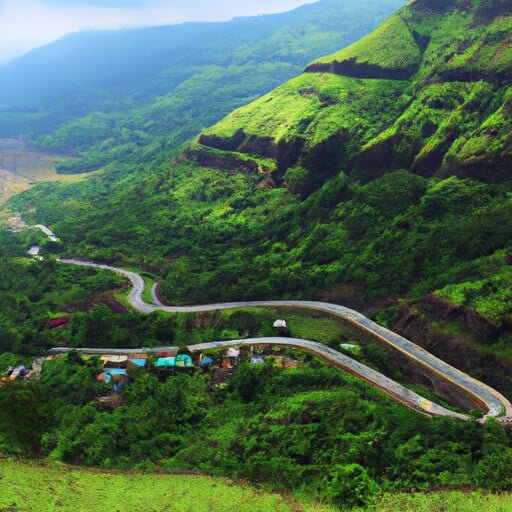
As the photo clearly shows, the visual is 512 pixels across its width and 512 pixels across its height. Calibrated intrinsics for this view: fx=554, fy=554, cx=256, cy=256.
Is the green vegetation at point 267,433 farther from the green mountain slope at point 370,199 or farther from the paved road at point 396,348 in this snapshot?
the green mountain slope at point 370,199

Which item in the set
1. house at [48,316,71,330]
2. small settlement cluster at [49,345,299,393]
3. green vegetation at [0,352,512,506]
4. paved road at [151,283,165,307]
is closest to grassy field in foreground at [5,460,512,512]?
green vegetation at [0,352,512,506]

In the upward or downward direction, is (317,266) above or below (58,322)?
above

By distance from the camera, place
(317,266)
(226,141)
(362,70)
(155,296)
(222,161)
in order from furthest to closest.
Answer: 1. (226,141)
2. (222,161)
3. (362,70)
4. (155,296)
5. (317,266)

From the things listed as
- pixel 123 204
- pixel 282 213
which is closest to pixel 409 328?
pixel 282 213

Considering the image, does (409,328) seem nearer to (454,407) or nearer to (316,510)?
(454,407)

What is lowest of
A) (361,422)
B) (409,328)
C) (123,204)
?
(123,204)

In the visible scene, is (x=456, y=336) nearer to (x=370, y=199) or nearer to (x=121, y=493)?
(x=370, y=199)

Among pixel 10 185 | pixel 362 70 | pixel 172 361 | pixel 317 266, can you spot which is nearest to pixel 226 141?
pixel 362 70
